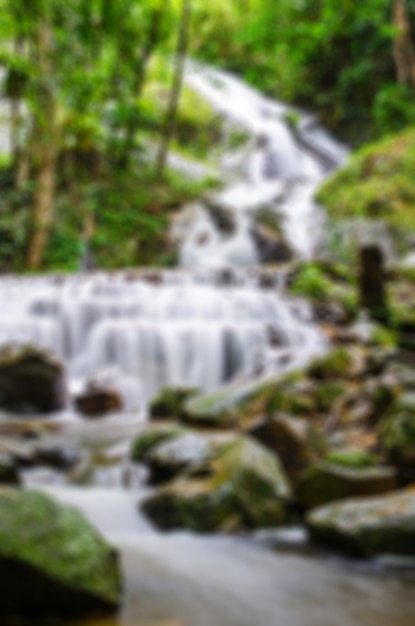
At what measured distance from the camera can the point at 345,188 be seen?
47.4ft

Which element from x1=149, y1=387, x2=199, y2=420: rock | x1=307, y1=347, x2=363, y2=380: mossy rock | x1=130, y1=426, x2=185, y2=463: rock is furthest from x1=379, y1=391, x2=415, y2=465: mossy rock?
x1=149, y1=387, x2=199, y2=420: rock

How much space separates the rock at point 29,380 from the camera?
6.29 m

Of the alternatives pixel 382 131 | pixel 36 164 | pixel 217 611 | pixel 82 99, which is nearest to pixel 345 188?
pixel 382 131

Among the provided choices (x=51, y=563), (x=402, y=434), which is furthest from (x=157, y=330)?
(x=51, y=563)

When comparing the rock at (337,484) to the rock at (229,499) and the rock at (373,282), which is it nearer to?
the rock at (229,499)

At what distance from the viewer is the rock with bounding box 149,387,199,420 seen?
19.9 ft

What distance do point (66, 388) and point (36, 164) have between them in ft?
34.3

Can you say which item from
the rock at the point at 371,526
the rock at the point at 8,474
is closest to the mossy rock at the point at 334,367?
the rock at the point at 371,526

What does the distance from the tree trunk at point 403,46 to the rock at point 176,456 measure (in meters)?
11.1

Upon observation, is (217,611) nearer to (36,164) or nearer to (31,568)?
(31,568)

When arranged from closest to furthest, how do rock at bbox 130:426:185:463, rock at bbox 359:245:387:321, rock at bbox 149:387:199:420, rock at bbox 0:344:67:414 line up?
rock at bbox 130:426:185:463, rock at bbox 149:387:199:420, rock at bbox 0:344:67:414, rock at bbox 359:245:387:321

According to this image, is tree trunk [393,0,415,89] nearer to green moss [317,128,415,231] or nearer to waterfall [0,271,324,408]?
green moss [317,128,415,231]

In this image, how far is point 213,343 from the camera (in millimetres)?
8250

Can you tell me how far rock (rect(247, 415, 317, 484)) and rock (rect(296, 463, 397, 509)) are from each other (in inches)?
12.2
